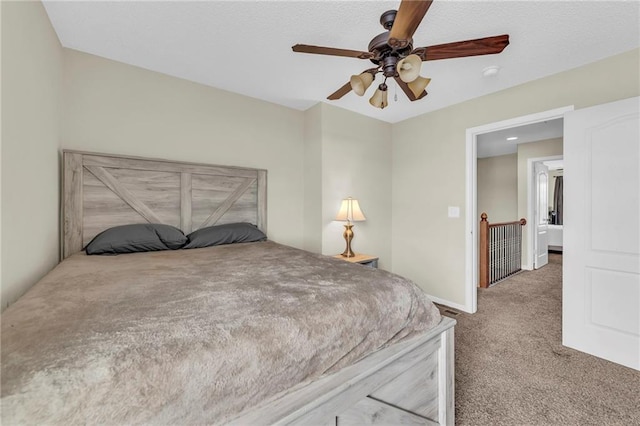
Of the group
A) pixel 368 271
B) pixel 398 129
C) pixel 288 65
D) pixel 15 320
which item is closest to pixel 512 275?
pixel 398 129

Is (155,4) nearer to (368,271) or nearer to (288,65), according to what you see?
(288,65)

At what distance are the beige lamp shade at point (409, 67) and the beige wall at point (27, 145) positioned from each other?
190 cm

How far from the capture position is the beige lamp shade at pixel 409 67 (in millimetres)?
1382

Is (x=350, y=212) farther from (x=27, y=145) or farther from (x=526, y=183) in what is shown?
(x=526, y=183)

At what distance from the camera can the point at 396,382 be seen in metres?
1.17

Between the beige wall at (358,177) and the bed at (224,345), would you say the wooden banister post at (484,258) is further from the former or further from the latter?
the bed at (224,345)

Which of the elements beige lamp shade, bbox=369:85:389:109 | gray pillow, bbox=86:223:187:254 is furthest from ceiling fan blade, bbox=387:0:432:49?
gray pillow, bbox=86:223:187:254

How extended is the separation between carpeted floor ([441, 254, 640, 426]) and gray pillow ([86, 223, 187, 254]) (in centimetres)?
241

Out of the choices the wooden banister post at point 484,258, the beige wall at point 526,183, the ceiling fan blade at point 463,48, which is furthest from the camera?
the beige wall at point 526,183

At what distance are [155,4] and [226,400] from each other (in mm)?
2225

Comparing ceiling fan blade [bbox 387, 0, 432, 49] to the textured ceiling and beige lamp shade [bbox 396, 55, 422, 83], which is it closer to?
beige lamp shade [bbox 396, 55, 422, 83]

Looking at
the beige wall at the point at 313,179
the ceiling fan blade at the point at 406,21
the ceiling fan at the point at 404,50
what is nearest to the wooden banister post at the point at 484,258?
the beige wall at the point at 313,179

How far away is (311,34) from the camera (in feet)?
6.43

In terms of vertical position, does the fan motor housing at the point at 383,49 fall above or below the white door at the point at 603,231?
above
